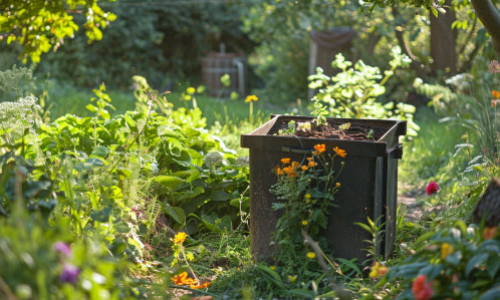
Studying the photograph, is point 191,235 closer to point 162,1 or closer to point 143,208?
point 143,208

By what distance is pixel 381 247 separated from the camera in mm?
2535

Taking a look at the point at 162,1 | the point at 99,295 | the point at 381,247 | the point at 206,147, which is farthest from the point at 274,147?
the point at 162,1

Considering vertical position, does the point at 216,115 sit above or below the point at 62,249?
below

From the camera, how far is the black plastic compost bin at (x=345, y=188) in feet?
7.77

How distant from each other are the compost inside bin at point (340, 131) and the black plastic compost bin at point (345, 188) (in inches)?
4.0

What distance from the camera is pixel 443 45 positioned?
6.58 m

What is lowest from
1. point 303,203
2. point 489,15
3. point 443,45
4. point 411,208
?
point 411,208

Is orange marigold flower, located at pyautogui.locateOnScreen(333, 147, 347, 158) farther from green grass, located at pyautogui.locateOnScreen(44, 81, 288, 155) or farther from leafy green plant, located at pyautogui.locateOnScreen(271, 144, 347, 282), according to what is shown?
green grass, located at pyautogui.locateOnScreen(44, 81, 288, 155)

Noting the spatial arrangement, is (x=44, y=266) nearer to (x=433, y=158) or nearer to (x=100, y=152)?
(x=100, y=152)

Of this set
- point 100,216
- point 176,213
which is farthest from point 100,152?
point 100,216

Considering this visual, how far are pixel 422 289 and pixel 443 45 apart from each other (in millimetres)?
5668

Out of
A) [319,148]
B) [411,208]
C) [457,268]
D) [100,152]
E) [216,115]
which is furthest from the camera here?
[216,115]

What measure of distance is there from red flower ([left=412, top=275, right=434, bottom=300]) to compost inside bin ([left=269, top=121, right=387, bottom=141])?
109 cm

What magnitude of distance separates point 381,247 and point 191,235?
1.12 m
